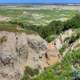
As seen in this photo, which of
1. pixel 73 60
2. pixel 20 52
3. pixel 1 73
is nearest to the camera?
pixel 1 73

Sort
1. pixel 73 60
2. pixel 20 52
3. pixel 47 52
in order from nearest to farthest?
pixel 20 52 → pixel 73 60 → pixel 47 52

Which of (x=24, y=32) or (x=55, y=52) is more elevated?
(x=24, y=32)

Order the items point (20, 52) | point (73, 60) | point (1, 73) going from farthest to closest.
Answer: point (73, 60)
point (20, 52)
point (1, 73)

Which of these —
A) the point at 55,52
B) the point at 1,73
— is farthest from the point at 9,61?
the point at 55,52

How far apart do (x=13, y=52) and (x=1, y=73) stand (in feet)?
9.34

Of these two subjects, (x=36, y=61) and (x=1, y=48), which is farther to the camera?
(x=36, y=61)

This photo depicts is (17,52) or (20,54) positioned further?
(20,54)

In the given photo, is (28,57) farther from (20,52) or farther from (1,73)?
(1,73)

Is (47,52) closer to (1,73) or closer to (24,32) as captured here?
(24,32)

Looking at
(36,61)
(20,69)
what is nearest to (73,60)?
(36,61)

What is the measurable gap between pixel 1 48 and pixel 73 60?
405 inches

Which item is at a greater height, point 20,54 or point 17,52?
point 17,52

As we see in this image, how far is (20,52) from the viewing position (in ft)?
160

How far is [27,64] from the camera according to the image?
1987 inches
